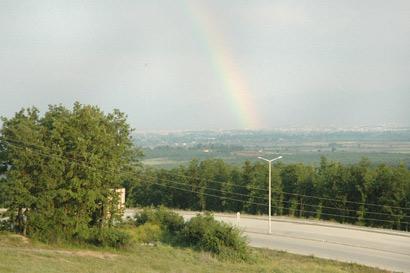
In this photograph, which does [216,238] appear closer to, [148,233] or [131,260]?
[148,233]

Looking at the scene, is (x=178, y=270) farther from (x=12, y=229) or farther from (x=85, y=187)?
(x=12, y=229)

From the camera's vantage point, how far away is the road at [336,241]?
1065 inches

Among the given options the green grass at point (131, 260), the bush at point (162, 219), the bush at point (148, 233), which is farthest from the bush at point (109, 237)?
the bush at point (162, 219)

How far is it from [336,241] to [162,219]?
11066 mm

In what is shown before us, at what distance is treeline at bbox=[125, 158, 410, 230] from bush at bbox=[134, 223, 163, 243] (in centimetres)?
923

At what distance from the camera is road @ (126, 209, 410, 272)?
2706 cm

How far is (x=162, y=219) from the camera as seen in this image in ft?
105

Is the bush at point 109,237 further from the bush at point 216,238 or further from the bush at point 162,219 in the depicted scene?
the bush at point 162,219

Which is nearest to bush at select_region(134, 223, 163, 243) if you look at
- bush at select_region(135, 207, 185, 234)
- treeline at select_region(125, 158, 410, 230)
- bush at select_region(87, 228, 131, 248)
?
bush at select_region(135, 207, 185, 234)

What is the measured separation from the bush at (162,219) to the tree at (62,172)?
18.7 feet

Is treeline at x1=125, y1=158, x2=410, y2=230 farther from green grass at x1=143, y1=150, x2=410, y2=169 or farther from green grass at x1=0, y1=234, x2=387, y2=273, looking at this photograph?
green grass at x1=143, y1=150, x2=410, y2=169

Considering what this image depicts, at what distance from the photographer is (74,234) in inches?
995

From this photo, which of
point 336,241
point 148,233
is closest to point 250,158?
point 336,241

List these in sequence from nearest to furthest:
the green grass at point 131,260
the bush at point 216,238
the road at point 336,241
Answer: the green grass at point 131,260, the bush at point 216,238, the road at point 336,241
